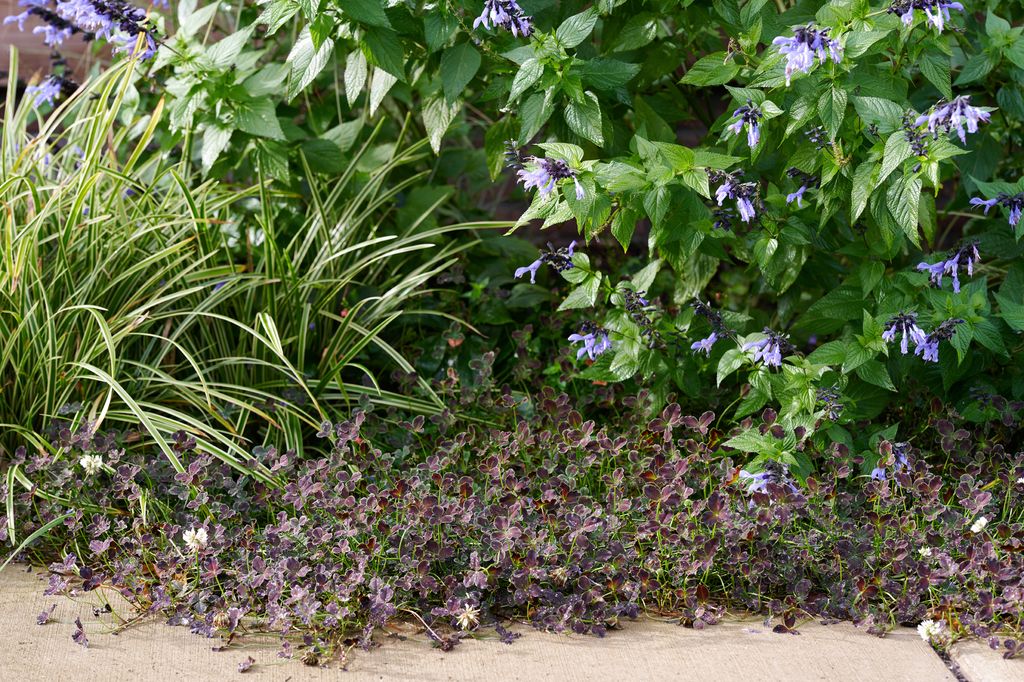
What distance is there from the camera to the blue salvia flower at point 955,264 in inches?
99.2

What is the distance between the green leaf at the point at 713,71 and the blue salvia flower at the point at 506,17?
42cm

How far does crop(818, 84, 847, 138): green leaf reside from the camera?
236 centimetres

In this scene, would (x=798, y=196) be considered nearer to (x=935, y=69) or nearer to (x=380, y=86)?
(x=935, y=69)

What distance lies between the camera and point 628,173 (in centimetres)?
244

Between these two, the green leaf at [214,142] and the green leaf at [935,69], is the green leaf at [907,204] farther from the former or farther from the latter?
the green leaf at [214,142]

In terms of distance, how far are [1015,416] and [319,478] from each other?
6.26 ft

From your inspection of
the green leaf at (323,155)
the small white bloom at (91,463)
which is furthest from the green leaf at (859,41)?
the small white bloom at (91,463)

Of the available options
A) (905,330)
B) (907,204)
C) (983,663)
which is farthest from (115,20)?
(983,663)

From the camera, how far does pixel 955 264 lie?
2.53m

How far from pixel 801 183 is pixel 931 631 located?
1.12 meters

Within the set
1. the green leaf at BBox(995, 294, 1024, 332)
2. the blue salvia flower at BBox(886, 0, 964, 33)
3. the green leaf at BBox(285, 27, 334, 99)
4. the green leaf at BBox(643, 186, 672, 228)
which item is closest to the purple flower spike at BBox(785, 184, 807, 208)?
the green leaf at BBox(643, 186, 672, 228)

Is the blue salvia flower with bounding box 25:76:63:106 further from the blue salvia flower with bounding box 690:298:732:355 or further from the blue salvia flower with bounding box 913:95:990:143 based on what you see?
the blue salvia flower with bounding box 913:95:990:143

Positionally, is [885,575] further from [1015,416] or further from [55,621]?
[55,621]

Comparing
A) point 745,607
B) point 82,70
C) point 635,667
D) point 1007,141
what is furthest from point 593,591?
point 82,70
